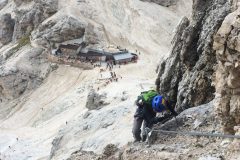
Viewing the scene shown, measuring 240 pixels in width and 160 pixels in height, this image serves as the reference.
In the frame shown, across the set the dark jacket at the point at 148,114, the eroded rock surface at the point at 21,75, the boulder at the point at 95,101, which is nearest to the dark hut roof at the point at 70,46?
the eroded rock surface at the point at 21,75

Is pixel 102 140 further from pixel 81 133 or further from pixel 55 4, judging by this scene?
pixel 55 4

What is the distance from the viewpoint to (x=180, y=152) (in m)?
10.8

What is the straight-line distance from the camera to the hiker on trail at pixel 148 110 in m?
13.6

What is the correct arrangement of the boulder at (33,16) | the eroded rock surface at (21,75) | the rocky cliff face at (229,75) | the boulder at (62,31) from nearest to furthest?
the rocky cliff face at (229,75) < the eroded rock surface at (21,75) < the boulder at (62,31) < the boulder at (33,16)

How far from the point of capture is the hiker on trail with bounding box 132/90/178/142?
13583mm

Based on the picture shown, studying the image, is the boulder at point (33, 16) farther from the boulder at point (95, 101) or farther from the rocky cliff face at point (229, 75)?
the rocky cliff face at point (229, 75)

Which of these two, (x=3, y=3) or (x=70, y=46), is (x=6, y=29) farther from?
(x=70, y=46)

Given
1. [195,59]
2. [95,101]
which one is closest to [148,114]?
[195,59]

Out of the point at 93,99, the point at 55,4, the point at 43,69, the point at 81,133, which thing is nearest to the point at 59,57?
the point at 43,69

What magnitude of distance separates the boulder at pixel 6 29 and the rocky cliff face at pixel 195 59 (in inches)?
1847

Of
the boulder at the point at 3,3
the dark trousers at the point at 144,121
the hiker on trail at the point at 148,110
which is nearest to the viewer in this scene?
the hiker on trail at the point at 148,110

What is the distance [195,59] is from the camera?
16.9 meters

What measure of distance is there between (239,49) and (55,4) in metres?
51.1

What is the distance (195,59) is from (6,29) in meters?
50.0
